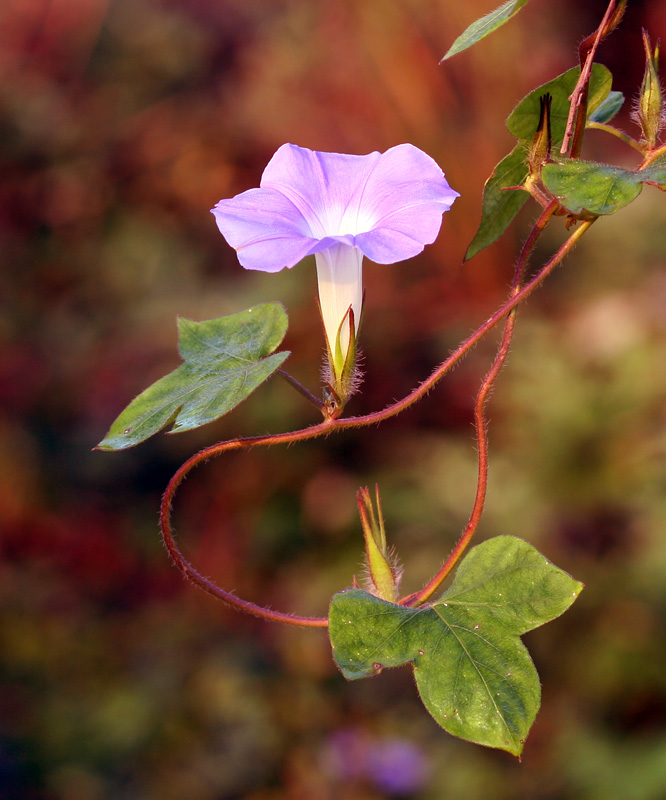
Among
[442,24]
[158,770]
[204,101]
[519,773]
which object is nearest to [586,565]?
[519,773]

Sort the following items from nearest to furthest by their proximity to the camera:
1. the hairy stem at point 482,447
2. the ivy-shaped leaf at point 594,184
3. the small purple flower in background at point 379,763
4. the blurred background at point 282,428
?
1. the ivy-shaped leaf at point 594,184
2. the hairy stem at point 482,447
3. the small purple flower in background at point 379,763
4. the blurred background at point 282,428

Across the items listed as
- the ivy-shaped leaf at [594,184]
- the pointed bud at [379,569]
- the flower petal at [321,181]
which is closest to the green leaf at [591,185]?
the ivy-shaped leaf at [594,184]

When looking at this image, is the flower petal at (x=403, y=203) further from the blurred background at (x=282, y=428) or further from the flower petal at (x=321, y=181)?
the blurred background at (x=282, y=428)

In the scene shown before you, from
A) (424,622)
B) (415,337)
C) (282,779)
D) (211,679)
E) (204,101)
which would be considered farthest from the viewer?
(204,101)

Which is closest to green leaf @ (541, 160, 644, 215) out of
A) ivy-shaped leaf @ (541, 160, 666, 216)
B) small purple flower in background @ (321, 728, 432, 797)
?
ivy-shaped leaf @ (541, 160, 666, 216)

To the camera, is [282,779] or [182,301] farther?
[182,301]

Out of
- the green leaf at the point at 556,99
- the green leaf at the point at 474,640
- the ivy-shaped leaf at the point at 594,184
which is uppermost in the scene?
the green leaf at the point at 556,99

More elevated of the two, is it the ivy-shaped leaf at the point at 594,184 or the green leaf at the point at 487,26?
the green leaf at the point at 487,26

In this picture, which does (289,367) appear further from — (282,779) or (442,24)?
(442,24)
